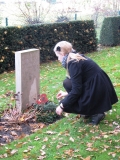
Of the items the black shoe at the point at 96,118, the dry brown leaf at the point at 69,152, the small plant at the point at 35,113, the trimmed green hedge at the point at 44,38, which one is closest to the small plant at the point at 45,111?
the small plant at the point at 35,113

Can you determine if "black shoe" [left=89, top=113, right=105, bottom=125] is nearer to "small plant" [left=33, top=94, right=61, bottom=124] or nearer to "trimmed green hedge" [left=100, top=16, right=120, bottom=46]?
"small plant" [left=33, top=94, right=61, bottom=124]

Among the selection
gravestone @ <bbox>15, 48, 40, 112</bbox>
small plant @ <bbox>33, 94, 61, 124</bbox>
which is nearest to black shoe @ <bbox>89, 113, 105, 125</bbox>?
small plant @ <bbox>33, 94, 61, 124</bbox>

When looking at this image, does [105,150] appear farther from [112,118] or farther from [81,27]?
[81,27]

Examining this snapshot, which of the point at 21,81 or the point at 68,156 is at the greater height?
the point at 21,81

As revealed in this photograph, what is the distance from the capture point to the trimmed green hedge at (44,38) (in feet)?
33.0

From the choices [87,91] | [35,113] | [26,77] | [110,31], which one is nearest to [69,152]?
[87,91]

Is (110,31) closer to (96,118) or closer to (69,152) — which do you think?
(96,118)

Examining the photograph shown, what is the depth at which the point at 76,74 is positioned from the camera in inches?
167

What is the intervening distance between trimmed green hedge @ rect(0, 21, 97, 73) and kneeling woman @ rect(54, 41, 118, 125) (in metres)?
5.69

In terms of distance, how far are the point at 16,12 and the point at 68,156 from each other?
45.7 ft

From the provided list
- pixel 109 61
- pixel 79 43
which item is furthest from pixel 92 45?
pixel 109 61

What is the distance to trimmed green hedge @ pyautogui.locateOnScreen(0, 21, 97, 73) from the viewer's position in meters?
10.1

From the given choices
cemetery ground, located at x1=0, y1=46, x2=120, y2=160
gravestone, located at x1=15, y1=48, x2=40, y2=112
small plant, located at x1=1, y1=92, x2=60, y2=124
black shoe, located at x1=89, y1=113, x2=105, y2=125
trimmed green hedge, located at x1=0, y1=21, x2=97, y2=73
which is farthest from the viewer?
trimmed green hedge, located at x1=0, y1=21, x2=97, y2=73

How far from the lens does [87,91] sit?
4.41m
